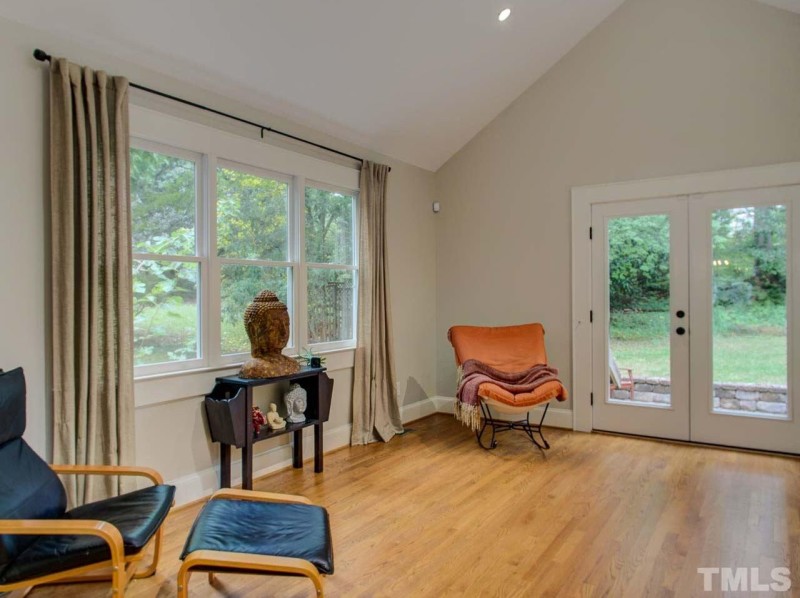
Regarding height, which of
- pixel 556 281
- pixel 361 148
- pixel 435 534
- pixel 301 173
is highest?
pixel 361 148

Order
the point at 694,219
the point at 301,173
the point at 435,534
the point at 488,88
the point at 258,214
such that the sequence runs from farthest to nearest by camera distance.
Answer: the point at 488,88, the point at 694,219, the point at 301,173, the point at 258,214, the point at 435,534

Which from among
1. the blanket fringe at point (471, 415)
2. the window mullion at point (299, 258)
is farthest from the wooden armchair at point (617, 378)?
the window mullion at point (299, 258)

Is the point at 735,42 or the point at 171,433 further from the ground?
the point at 735,42

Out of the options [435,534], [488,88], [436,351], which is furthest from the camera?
[436,351]

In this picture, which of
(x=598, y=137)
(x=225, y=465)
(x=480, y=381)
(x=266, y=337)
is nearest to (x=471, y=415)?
(x=480, y=381)

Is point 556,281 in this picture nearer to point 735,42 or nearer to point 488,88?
point 488,88

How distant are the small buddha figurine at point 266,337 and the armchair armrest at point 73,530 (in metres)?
1.48

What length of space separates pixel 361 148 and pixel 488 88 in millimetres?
1231

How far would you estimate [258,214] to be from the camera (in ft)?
11.9

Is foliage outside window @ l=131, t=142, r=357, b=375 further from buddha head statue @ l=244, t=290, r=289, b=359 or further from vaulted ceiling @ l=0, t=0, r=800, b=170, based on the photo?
vaulted ceiling @ l=0, t=0, r=800, b=170

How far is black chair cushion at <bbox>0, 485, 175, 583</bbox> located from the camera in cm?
175

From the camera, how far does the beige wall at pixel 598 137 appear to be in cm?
394

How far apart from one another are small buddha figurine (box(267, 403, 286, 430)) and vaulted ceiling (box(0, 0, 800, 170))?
2.03 m

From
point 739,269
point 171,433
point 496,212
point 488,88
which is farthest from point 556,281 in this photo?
point 171,433
